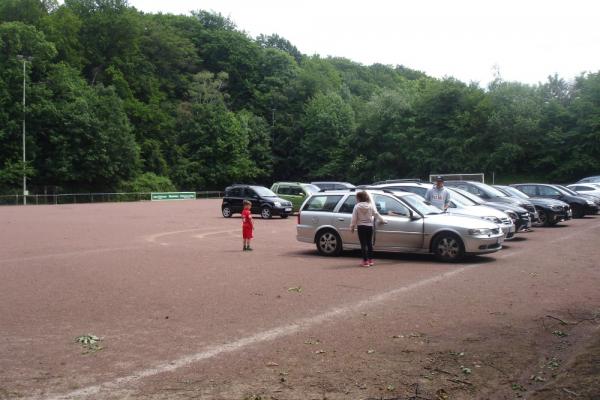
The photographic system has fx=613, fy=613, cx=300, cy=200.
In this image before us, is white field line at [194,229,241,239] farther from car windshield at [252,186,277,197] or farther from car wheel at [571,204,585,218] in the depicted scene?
car wheel at [571,204,585,218]

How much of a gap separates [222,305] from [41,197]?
187 ft

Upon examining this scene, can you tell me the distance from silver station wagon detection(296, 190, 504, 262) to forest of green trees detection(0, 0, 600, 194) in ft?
158

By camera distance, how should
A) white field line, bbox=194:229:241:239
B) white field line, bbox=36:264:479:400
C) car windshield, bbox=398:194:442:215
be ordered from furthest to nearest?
white field line, bbox=194:229:241:239, car windshield, bbox=398:194:442:215, white field line, bbox=36:264:479:400

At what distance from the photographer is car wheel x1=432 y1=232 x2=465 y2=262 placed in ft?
45.2

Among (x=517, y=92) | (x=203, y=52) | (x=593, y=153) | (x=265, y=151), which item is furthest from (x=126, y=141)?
(x=593, y=153)

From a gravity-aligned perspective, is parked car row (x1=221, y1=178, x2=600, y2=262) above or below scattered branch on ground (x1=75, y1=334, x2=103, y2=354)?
above

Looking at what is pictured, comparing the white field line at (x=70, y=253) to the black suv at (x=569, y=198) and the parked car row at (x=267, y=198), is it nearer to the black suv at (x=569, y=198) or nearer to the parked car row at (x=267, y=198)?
the parked car row at (x=267, y=198)

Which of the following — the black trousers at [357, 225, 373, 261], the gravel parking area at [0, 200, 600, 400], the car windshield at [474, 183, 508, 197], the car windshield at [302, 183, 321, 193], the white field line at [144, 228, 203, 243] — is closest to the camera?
the gravel parking area at [0, 200, 600, 400]

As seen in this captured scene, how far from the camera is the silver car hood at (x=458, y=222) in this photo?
45.2 feet

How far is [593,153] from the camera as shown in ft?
186

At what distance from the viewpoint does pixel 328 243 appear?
1535 centimetres

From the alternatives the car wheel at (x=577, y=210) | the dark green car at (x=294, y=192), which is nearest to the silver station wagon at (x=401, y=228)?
the car wheel at (x=577, y=210)

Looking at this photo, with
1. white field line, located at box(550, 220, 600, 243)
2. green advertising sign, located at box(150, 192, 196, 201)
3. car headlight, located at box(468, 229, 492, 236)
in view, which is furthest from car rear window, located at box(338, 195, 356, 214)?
green advertising sign, located at box(150, 192, 196, 201)

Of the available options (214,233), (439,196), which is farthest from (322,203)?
(214,233)
